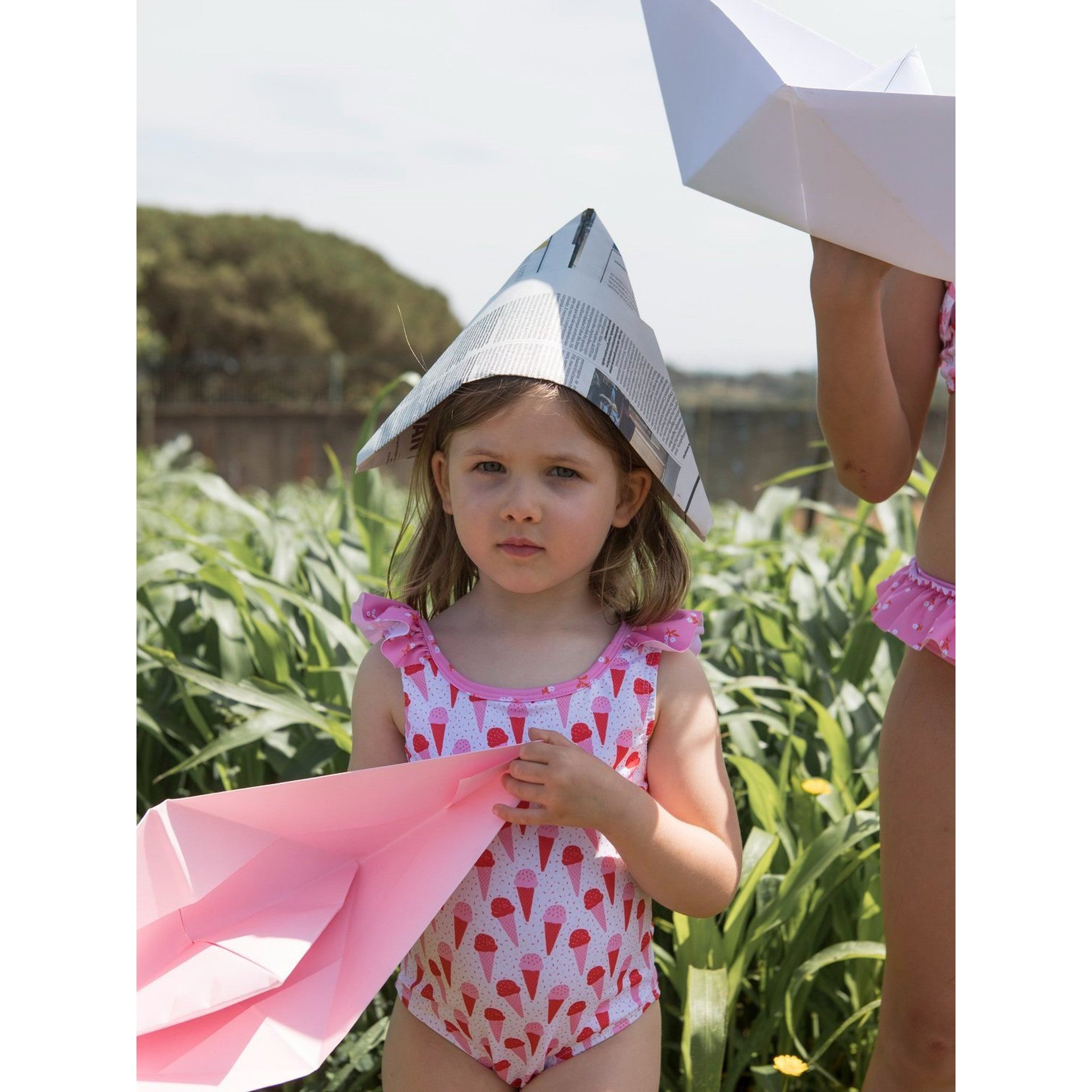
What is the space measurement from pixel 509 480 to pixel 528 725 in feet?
0.84

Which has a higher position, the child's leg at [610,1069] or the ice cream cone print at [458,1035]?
the ice cream cone print at [458,1035]

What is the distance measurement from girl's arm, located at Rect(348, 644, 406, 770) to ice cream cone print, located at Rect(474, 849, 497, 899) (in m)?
0.14

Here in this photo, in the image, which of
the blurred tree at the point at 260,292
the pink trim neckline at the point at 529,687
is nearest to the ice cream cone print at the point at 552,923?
the pink trim neckline at the point at 529,687

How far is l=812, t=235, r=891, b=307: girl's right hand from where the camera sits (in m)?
1.13

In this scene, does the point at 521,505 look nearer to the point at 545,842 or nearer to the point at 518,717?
the point at 518,717

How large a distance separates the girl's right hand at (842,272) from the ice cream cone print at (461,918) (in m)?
0.72

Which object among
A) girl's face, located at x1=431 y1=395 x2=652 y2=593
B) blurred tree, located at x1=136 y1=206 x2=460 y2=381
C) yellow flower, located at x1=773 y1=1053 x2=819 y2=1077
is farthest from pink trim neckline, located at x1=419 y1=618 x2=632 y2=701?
blurred tree, located at x1=136 y1=206 x2=460 y2=381

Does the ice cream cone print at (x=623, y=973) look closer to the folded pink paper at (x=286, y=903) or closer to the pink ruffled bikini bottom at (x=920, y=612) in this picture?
Answer: the folded pink paper at (x=286, y=903)

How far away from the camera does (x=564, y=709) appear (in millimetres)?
1229

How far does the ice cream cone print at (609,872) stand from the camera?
1.23 m

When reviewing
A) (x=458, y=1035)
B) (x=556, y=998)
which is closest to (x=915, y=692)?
(x=556, y=998)

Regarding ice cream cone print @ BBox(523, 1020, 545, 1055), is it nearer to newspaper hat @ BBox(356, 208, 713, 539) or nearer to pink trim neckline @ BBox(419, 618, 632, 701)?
pink trim neckline @ BBox(419, 618, 632, 701)

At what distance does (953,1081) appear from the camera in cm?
131

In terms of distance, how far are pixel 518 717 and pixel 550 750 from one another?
0.35ft
